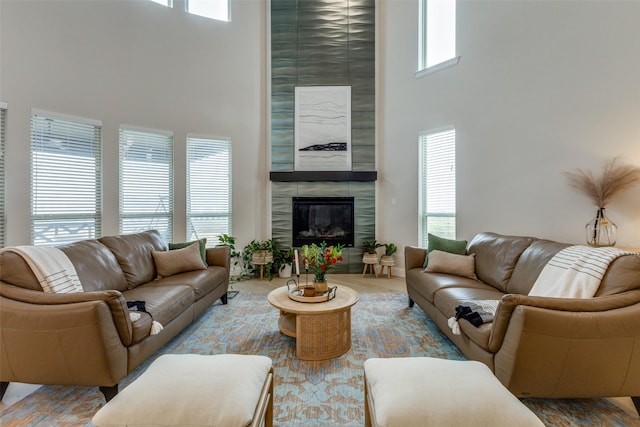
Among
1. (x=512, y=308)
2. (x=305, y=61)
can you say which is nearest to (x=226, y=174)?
(x=305, y=61)

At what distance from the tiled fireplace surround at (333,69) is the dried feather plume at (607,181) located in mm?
2853

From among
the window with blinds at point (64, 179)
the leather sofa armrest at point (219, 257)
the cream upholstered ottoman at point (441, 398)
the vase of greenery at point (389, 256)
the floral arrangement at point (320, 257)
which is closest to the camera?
the cream upholstered ottoman at point (441, 398)

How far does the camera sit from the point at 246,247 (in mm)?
5047

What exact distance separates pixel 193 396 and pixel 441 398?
3.24ft

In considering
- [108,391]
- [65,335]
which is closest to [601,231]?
[108,391]

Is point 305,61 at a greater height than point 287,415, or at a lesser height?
greater

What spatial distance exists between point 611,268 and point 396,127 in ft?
12.3

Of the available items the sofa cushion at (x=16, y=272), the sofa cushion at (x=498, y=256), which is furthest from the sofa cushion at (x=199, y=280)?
the sofa cushion at (x=498, y=256)

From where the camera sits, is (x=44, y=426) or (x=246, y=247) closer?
(x=44, y=426)

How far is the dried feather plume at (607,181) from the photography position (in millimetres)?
2850

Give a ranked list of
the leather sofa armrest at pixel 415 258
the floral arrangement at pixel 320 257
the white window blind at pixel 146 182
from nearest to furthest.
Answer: the floral arrangement at pixel 320 257 → the leather sofa armrest at pixel 415 258 → the white window blind at pixel 146 182

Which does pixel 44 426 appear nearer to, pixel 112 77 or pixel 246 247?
pixel 246 247

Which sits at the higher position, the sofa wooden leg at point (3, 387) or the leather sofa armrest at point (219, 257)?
the leather sofa armrest at point (219, 257)

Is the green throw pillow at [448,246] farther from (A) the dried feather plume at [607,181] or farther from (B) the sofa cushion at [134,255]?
(B) the sofa cushion at [134,255]
